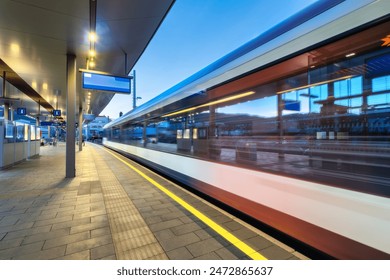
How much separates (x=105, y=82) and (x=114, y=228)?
170 inches

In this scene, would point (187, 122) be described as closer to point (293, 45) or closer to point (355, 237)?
point (293, 45)

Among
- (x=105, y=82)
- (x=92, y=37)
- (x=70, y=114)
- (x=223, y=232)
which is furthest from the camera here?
(x=70, y=114)

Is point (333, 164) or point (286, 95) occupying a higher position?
point (286, 95)

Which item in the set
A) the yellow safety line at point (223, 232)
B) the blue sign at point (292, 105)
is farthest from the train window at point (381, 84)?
the yellow safety line at point (223, 232)

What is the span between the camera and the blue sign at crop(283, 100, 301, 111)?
2271 mm

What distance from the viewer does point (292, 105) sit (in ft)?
7.68

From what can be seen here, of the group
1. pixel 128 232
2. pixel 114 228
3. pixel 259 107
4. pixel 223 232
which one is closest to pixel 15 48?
pixel 114 228

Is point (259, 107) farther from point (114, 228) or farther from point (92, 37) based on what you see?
point (92, 37)

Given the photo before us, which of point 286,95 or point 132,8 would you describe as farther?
point 132,8

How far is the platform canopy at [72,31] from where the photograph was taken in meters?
3.77

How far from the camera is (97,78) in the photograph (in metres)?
5.52
